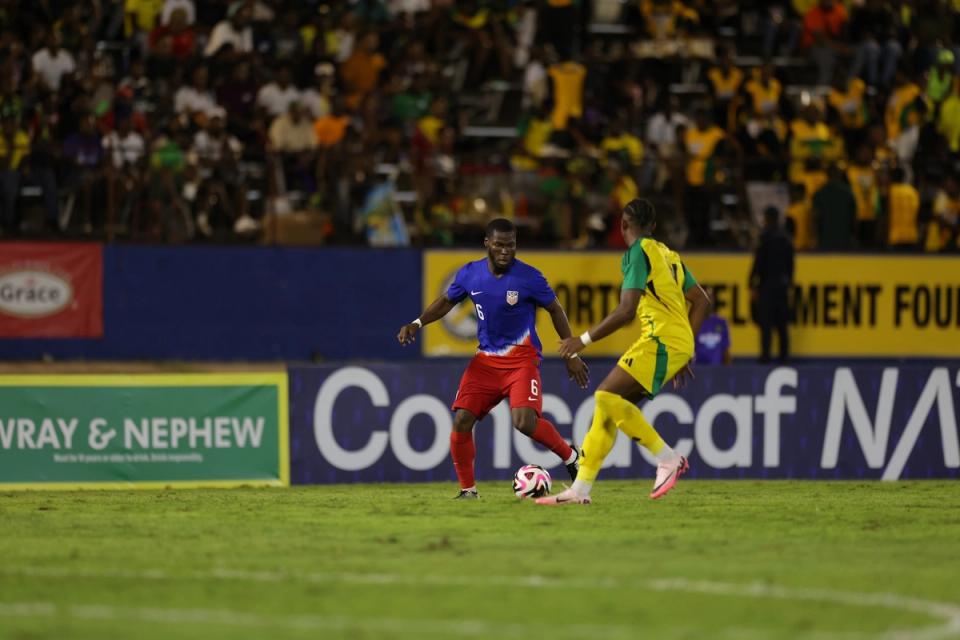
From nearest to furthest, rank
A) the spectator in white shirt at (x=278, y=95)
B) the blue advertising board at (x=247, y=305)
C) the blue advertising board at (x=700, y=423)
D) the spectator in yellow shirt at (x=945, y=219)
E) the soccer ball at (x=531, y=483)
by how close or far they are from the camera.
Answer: the soccer ball at (x=531, y=483) < the blue advertising board at (x=700, y=423) < the blue advertising board at (x=247, y=305) < the spectator in white shirt at (x=278, y=95) < the spectator in yellow shirt at (x=945, y=219)

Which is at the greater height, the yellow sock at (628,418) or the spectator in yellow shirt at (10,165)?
the spectator in yellow shirt at (10,165)

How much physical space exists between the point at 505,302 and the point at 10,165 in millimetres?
10022

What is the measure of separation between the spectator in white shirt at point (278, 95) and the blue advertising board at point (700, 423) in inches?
322

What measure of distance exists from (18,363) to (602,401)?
36.5 ft

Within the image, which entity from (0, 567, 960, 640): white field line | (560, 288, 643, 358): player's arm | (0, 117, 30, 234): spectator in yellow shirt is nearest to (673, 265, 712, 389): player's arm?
(560, 288, 643, 358): player's arm

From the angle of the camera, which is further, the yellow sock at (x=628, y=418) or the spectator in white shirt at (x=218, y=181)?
the spectator in white shirt at (x=218, y=181)

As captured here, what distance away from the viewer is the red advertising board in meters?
21.6

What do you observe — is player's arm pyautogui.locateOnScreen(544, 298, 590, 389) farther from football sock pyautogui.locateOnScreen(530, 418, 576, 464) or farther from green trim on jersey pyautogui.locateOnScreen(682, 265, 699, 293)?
green trim on jersey pyautogui.locateOnScreen(682, 265, 699, 293)

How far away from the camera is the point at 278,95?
2381 centimetres

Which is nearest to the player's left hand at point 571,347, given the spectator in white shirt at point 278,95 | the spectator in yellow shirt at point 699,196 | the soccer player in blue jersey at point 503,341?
the soccer player in blue jersey at point 503,341

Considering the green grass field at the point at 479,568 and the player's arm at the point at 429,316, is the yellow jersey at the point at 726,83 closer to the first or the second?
the green grass field at the point at 479,568

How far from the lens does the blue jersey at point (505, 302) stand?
13.2 metres

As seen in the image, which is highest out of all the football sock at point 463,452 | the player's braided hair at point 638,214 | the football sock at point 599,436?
the player's braided hair at point 638,214

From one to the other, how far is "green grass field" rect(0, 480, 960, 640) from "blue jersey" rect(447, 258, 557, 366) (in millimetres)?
1253
